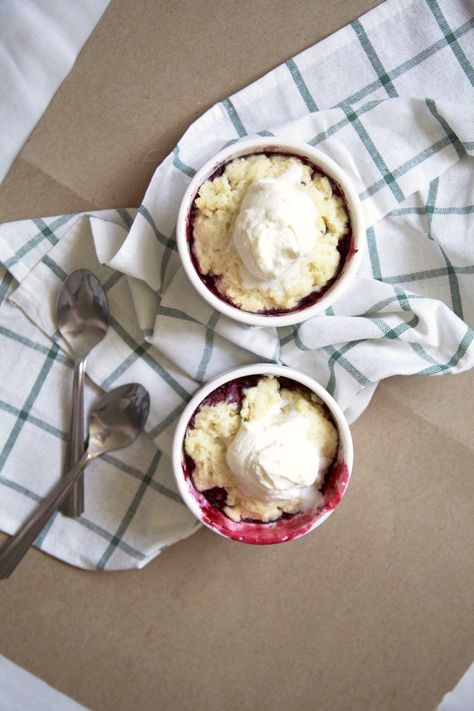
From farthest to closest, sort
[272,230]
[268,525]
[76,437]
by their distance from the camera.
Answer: [76,437] < [268,525] < [272,230]

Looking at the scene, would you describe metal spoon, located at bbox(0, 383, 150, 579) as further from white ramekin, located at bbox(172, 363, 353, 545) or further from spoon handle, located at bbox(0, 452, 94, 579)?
white ramekin, located at bbox(172, 363, 353, 545)

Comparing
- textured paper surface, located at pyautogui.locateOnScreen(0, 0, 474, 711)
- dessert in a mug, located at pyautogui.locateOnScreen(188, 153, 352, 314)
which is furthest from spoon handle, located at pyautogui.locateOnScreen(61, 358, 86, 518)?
dessert in a mug, located at pyautogui.locateOnScreen(188, 153, 352, 314)

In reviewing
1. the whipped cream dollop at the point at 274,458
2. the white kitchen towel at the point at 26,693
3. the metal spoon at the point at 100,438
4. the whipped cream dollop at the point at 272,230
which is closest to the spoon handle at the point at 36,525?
the metal spoon at the point at 100,438

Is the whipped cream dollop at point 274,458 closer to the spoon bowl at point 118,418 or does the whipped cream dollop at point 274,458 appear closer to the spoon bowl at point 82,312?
the spoon bowl at point 118,418

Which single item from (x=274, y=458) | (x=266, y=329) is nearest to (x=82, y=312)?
(x=266, y=329)

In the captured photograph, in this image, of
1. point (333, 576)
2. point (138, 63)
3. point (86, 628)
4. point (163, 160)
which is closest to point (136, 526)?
point (86, 628)

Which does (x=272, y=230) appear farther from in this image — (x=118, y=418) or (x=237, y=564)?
(x=237, y=564)
